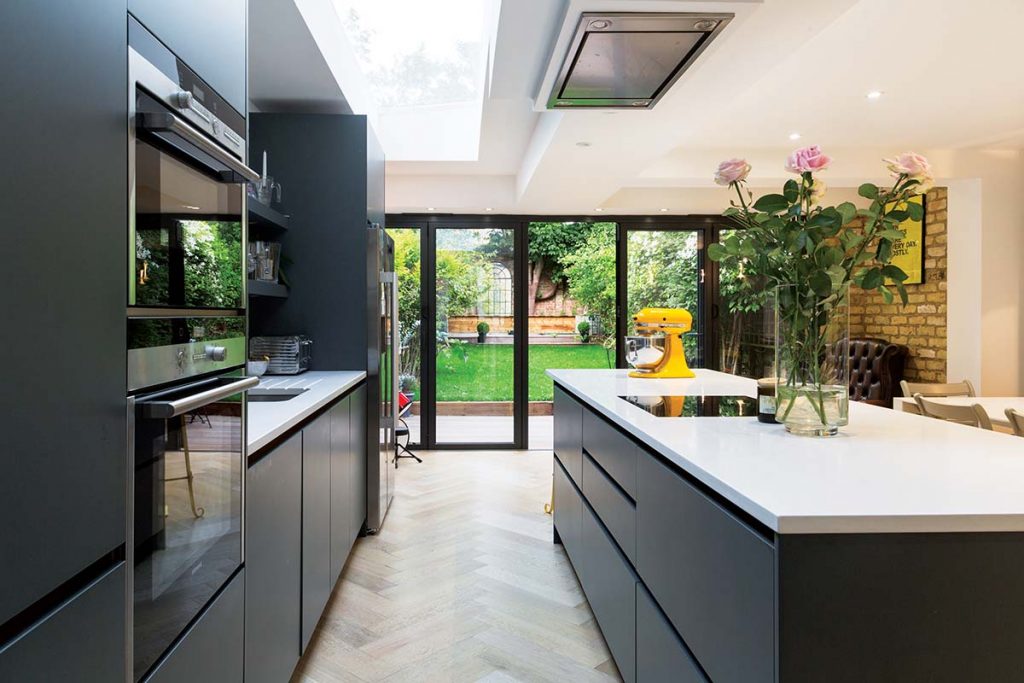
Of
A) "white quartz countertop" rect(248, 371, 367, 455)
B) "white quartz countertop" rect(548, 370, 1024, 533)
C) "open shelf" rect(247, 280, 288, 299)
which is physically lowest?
"white quartz countertop" rect(548, 370, 1024, 533)

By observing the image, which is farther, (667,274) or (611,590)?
(667,274)

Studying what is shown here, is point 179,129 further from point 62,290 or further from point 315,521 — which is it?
point 315,521

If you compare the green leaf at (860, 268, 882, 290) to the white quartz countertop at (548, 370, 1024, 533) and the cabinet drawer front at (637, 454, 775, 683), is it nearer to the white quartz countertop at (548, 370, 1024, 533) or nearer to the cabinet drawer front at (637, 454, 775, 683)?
the white quartz countertop at (548, 370, 1024, 533)

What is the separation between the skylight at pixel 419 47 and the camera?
2887 millimetres

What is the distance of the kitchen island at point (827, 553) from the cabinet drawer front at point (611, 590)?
69 mm

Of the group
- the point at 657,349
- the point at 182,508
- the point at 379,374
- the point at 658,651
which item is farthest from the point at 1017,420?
the point at 182,508

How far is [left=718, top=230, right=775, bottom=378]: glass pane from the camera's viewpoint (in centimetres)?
575

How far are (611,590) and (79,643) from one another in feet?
5.02

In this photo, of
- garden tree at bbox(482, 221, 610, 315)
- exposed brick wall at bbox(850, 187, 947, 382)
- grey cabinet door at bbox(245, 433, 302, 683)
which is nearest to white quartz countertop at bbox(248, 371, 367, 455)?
grey cabinet door at bbox(245, 433, 302, 683)

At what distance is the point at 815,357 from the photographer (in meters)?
1.46

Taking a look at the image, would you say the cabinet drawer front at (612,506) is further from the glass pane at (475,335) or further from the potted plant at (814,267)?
the glass pane at (475,335)

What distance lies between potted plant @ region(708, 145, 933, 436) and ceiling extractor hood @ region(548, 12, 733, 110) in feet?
1.98

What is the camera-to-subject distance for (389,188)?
4.99 meters

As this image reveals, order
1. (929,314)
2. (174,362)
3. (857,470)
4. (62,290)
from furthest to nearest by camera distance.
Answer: (929,314) < (857,470) < (174,362) < (62,290)
